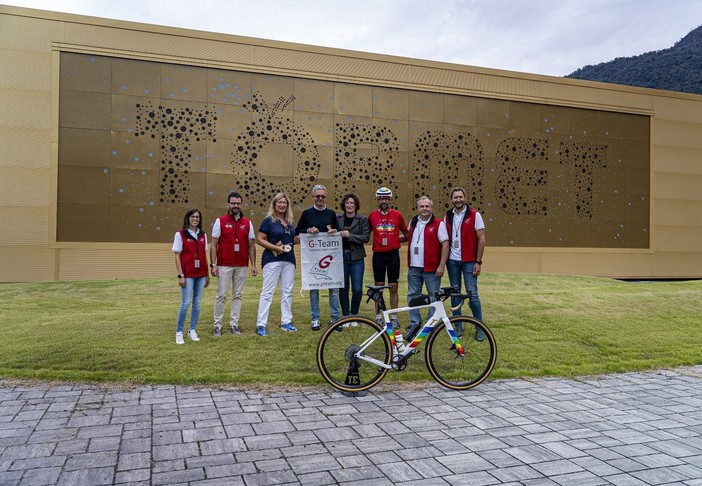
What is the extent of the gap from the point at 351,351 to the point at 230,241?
10.4ft

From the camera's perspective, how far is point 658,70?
7550 centimetres

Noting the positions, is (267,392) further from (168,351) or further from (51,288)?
(51,288)

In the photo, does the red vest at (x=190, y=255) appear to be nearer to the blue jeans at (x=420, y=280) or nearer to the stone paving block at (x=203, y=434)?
the blue jeans at (x=420, y=280)

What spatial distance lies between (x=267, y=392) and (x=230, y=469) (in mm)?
1920

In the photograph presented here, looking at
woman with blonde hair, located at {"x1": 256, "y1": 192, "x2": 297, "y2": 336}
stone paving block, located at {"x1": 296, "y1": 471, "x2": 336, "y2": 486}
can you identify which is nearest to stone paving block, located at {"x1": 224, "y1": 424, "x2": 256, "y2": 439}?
stone paving block, located at {"x1": 296, "y1": 471, "x2": 336, "y2": 486}

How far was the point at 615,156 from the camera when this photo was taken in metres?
22.2

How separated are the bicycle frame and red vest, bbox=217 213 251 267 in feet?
10.3

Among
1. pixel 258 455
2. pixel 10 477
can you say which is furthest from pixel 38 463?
pixel 258 455

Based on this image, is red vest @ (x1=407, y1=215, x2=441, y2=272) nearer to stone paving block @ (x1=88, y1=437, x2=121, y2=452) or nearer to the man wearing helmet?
the man wearing helmet

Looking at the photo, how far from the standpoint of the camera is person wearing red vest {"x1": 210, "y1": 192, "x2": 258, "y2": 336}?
7594mm

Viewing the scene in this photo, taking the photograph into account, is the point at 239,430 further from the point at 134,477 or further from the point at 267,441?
the point at 134,477

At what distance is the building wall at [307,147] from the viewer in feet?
52.7

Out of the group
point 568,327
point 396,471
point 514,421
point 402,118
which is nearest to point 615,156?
point 402,118

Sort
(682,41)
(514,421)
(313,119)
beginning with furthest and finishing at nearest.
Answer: (682,41)
(313,119)
(514,421)
